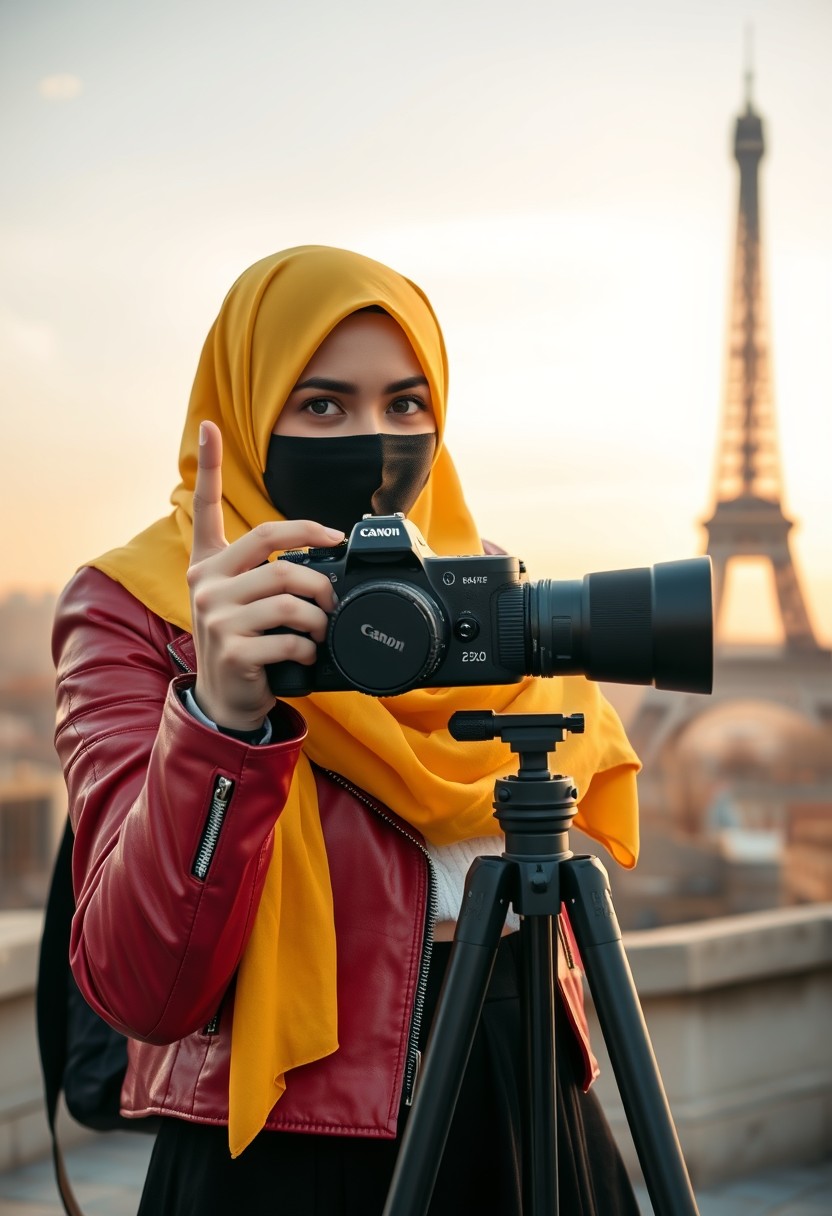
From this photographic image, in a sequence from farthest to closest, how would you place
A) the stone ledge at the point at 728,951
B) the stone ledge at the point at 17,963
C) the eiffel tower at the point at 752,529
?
the eiffel tower at the point at 752,529 < the stone ledge at the point at 728,951 < the stone ledge at the point at 17,963

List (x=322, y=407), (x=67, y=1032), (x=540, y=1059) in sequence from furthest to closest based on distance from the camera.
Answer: (x=67, y=1032), (x=322, y=407), (x=540, y=1059)

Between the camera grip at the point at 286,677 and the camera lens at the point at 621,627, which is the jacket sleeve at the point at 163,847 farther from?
the camera lens at the point at 621,627

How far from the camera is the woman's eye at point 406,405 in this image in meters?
1.74

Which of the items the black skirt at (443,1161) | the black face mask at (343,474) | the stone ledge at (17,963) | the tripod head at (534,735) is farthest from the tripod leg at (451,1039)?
the stone ledge at (17,963)

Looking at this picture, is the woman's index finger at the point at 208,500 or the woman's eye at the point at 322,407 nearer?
the woman's index finger at the point at 208,500

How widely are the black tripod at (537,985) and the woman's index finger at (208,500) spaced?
1.05 feet

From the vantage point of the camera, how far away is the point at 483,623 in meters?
1.41

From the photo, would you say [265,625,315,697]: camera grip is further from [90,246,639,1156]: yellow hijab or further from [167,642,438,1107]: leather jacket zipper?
[90,246,639,1156]: yellow hijab

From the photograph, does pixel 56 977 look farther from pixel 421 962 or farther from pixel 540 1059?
pixel 540 1059

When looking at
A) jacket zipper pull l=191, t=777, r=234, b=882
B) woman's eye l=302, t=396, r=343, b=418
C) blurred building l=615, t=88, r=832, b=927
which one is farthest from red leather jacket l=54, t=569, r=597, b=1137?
blurred building l=615, t=88, r=832, b=927

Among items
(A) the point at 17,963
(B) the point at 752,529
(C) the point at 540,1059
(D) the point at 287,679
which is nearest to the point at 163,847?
(D) the point at 287,679

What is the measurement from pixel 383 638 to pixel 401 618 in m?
0.03

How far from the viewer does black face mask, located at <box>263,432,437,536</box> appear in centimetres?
168

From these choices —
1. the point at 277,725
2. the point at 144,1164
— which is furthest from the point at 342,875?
the point at 144,1164
